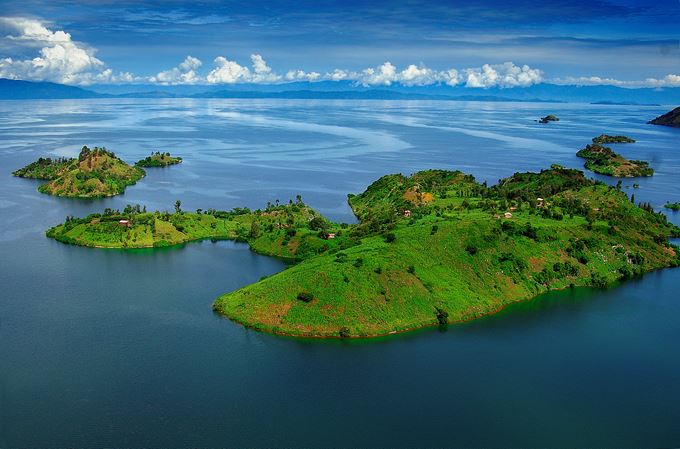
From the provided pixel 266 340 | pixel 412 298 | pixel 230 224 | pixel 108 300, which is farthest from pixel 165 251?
pixel 412 298

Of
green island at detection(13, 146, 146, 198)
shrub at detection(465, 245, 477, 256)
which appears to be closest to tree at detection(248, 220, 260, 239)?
shrub at detection(465, 245, 477, 256)

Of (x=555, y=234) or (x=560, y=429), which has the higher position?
(x=555, y=234)

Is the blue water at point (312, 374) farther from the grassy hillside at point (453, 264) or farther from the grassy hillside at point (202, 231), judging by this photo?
the grassy hillside at point (202, 231)

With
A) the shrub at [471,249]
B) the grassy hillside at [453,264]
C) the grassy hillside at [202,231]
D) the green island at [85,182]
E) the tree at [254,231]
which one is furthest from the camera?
the green island at [85,182]

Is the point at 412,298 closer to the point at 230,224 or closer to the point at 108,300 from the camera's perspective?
the point at 108,300

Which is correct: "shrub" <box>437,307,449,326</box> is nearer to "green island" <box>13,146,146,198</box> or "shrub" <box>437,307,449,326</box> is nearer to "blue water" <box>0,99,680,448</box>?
"blue water" <box>0,99,680,448</box>

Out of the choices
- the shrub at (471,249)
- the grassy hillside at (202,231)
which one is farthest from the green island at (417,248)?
the grassy hillside at (202,231)
